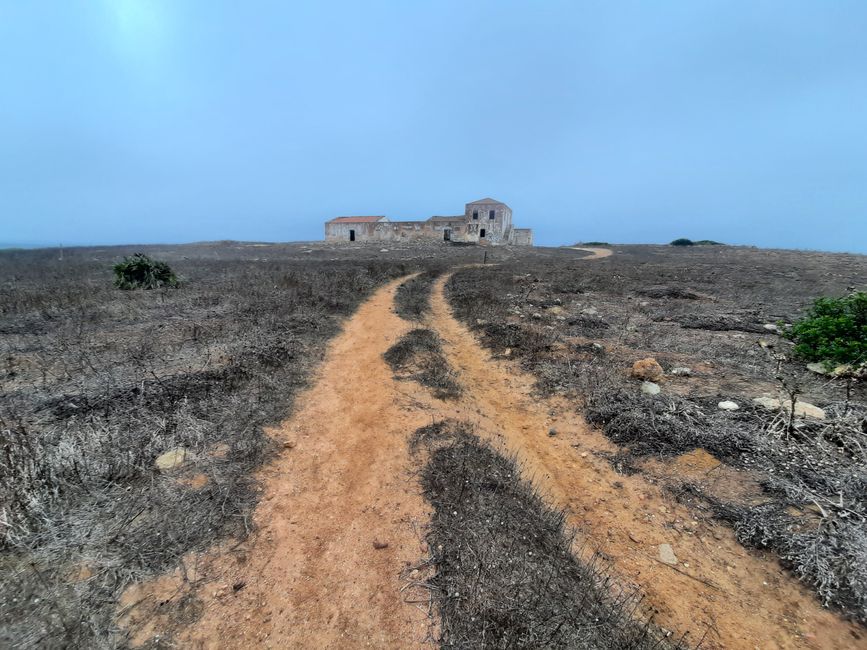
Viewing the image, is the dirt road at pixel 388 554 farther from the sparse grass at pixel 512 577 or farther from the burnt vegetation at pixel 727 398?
the burnt vegetation at pixel 727 398

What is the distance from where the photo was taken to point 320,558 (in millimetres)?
3398

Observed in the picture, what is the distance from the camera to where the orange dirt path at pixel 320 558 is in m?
2.73

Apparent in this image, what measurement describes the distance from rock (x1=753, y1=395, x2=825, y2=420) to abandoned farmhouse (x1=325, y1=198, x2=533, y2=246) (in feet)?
160

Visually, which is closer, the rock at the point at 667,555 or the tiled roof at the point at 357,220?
the rock at the point at 667,555

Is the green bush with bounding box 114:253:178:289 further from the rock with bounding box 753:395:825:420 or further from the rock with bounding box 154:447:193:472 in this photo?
the rock with bounding box 753:395:825:420

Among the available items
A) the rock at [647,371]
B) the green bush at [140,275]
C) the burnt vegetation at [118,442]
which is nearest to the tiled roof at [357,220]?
the green bush at [140,275]

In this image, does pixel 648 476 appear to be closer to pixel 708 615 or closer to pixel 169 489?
pixel 708 615

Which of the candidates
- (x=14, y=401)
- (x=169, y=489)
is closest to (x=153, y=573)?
(x=169, y=489)

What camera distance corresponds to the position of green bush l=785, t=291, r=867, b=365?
6949mm

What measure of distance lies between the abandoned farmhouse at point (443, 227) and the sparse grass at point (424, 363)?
45.6m

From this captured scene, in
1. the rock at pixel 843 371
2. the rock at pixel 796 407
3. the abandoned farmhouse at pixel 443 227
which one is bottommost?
the rock at pixel 796 407

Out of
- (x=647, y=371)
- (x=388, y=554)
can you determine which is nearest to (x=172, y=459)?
(x=388, y=554)

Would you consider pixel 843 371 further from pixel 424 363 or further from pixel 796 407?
pixel 424 363

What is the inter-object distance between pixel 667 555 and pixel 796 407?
3.74m
